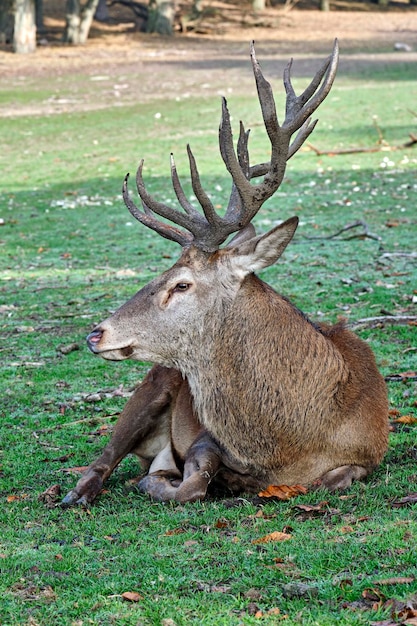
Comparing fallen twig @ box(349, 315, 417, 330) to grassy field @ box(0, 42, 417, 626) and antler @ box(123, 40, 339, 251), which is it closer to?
grassy field @ box(0, 42, 417, 626)

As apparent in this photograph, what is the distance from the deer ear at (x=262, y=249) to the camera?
5.57 meters

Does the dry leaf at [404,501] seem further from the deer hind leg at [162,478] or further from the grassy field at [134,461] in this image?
the deer hind leg at [162,478]

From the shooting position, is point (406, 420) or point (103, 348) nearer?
point (103, 348)

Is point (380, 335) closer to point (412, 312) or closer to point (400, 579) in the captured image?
point (412, 312)

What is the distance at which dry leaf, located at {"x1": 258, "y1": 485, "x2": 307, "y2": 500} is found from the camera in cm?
555

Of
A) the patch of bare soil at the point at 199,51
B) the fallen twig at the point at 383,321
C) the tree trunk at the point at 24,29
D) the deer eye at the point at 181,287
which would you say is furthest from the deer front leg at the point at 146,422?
the tree trunk at the point at 24,29

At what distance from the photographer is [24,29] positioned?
3584 centimetres

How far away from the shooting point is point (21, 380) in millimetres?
8414

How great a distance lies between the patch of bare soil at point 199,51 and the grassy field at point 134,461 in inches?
414

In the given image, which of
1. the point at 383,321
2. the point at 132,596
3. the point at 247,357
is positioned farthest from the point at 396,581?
the point at 383,321

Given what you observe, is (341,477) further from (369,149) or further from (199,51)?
(199,51)

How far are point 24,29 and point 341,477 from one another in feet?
107

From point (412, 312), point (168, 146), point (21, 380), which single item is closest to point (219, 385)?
point (21, 380)

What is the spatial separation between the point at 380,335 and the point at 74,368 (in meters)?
2.49
